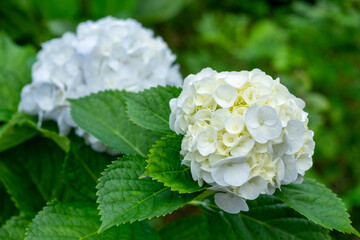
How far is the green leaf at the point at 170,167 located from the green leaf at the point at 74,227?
0.74ft

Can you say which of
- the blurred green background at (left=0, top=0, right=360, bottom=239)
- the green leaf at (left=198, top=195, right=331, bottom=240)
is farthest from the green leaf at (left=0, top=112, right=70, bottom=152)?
the blurred green background at (left=0, top=0, right=360, bottom=239)

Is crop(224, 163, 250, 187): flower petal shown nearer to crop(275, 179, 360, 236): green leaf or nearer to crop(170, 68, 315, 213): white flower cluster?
crop(170, 68, 315, 213): white flower cluster

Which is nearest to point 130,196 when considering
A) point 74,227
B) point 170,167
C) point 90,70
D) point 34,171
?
point 170,167

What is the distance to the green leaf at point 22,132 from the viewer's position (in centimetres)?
127

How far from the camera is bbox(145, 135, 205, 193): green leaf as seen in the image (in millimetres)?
860

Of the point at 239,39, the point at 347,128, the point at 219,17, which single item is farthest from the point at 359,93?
the point at 219,17

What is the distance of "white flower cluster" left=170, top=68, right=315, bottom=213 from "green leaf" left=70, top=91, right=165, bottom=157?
0.30 metres

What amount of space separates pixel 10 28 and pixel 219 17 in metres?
1.76

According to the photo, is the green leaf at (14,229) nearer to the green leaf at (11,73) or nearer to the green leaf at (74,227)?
the green leaf at (74,227)

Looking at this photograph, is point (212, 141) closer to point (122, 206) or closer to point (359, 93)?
point (122, 206)

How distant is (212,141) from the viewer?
33.1 inches

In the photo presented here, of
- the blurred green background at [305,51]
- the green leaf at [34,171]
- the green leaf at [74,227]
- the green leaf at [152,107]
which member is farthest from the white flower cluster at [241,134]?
the blurred green background at [305,51]

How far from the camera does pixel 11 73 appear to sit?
63.1 inches

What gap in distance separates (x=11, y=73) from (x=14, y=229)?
677 mm
